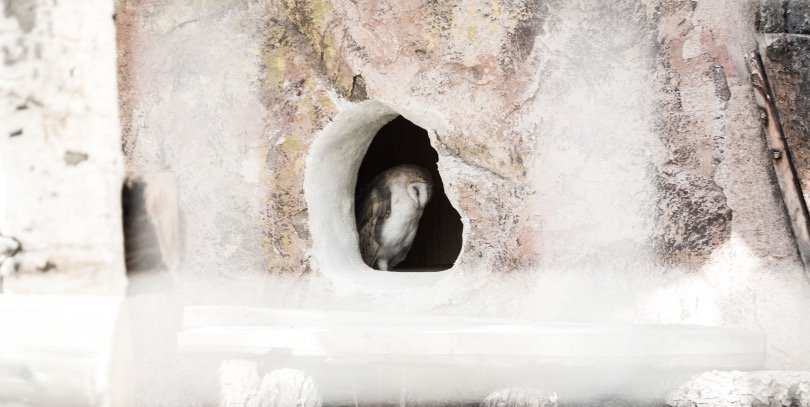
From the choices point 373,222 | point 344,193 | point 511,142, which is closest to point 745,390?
point 511,142

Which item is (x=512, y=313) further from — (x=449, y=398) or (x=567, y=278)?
(x=449, y=398)

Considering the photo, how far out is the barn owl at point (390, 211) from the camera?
2.92 m

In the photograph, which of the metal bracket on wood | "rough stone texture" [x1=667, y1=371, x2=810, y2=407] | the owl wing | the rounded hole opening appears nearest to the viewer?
"rough stone texture" [x1=667, y1=371, x2=810, y2=407]

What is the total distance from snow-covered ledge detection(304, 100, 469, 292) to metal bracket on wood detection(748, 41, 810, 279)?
2.41 ft

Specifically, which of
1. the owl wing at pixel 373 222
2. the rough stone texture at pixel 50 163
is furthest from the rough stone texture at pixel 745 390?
the owl wing at pixel 373 222

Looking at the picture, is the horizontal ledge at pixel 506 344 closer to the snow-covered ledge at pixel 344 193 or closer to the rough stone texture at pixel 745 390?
the rough stone texture at pixel 745 390

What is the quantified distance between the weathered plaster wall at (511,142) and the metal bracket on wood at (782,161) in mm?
27

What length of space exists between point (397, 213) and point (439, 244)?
22.6 inches

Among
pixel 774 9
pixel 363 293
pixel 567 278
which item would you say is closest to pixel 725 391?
pixel 567 278

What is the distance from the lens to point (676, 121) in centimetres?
189

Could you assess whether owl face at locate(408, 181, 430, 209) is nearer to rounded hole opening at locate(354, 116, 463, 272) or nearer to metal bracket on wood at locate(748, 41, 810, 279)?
rounded hole opening at locate(354, 116, 463, 272)

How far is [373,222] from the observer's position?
2912mm

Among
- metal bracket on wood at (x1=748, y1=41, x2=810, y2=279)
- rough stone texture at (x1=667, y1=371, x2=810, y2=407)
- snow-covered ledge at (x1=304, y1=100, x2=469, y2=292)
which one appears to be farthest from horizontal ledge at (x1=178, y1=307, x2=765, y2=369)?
snow-covered ledge at (x1=304, y1=100, x2=469, y2=292)

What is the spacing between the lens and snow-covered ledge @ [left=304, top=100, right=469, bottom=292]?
2252 mm
